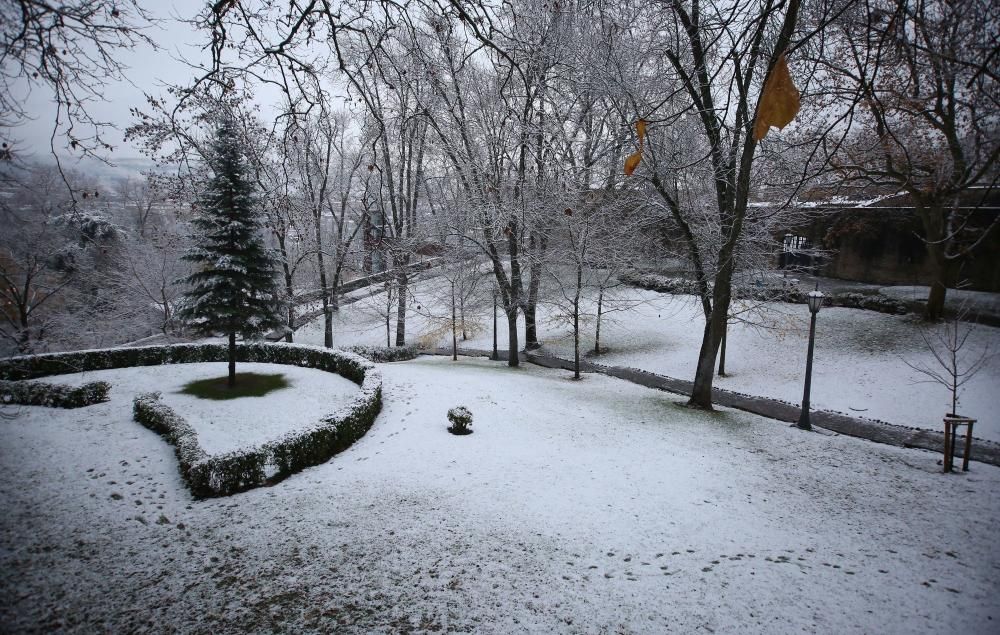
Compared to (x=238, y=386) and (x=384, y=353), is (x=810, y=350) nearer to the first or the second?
(x=238, y=386)

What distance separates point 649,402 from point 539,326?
13017mm

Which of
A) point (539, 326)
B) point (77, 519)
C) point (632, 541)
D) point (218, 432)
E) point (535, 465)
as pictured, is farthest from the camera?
point (539, 326)

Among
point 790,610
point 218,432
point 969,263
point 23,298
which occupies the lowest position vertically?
point 218,432

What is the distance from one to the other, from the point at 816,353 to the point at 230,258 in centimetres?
1938

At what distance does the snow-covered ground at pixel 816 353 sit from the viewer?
12805 millimetres

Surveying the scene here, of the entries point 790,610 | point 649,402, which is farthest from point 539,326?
point 790,610

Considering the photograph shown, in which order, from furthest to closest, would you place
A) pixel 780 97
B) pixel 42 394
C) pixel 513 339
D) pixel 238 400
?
pixel 513 339
pixel 238 400
pixel 42 394
pixel 780 97

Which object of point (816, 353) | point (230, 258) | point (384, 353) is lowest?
point (384, 353)

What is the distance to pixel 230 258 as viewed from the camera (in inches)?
503

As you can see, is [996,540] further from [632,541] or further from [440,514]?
[440,514]

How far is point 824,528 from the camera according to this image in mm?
6059

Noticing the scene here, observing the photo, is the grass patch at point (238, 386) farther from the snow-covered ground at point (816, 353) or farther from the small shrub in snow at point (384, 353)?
the snow-covered ground at point (816, 353)

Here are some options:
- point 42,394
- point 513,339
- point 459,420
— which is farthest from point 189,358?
point 459,420

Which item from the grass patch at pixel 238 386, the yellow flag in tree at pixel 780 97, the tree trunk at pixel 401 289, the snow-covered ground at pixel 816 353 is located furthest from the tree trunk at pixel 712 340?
the tree trunk at pixel 401 289
